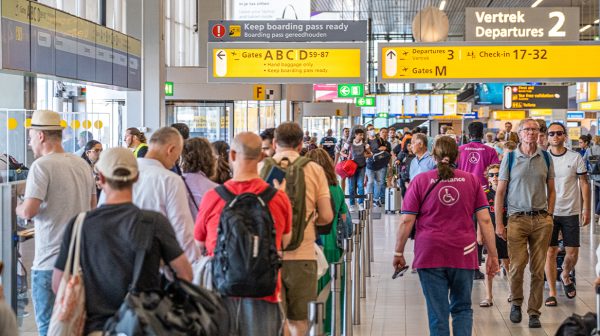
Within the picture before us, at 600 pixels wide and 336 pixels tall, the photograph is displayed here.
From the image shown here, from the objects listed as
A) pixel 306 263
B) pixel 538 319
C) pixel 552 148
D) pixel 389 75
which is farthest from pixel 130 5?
pixel 306 263

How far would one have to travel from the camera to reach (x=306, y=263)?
566cm

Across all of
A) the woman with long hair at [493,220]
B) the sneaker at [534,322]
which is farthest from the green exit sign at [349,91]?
the sneaker at [534,322]

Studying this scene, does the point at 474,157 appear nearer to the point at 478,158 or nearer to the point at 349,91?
the point at 478,158

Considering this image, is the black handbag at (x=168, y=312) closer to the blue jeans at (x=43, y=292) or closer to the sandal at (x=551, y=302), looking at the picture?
the blue jeans at (x=43, y=292)

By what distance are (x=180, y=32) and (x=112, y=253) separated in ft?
77.9

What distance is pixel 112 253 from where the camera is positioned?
3930 mm

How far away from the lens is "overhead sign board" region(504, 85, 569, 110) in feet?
102

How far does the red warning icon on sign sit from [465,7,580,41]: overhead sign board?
4.03m

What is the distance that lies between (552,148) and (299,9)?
10538 mm

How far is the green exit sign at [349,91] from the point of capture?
120 ft

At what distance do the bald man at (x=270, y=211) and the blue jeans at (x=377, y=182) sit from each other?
1546 centimetres

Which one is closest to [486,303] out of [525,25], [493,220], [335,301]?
[493,220]

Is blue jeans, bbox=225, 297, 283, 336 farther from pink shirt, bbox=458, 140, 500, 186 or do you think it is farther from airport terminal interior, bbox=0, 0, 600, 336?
pink shirt, bbox=458, 140, 500, 186

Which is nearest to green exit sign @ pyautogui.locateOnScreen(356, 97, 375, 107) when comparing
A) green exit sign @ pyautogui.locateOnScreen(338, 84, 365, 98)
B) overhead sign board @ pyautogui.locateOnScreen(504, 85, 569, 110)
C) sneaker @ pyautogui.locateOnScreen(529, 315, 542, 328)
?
green exit sign @ pyautogui.locateOnScreen(338, 84, 365, 98)
